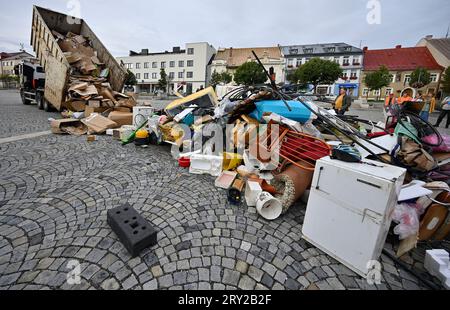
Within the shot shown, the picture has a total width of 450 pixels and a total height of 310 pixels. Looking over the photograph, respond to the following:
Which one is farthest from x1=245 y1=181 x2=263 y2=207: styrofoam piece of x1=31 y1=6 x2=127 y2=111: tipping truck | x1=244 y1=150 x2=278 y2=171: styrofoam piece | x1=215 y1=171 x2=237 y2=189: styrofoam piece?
x1=31 y1=6 x2=127 y2=111: tipping truck

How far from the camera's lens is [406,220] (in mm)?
1968

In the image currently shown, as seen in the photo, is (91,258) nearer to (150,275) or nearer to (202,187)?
(150,275)

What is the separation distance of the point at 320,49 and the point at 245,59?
51.7 feet

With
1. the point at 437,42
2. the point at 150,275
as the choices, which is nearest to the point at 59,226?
the point at 150,275

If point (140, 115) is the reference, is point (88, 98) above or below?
above

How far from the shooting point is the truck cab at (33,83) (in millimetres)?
9756

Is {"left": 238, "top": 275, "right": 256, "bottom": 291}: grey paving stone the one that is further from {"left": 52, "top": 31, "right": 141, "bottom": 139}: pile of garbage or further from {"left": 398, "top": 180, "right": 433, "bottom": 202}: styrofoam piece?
{"left": 52, "top": 31, "right": 141, "bottom": 139}: pile of garbage

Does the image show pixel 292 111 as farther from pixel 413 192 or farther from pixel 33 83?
pixel 33 83

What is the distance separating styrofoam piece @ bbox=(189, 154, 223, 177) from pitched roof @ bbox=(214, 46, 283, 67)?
44.9 m

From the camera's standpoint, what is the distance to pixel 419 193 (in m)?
2.04

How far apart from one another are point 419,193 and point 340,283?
1290 millimetres

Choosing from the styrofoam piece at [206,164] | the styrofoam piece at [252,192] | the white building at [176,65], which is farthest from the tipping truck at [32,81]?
the white building at [176,65]

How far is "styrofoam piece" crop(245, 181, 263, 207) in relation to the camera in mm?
2516

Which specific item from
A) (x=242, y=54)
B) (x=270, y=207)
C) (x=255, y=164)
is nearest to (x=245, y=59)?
(x=242, y=54)
